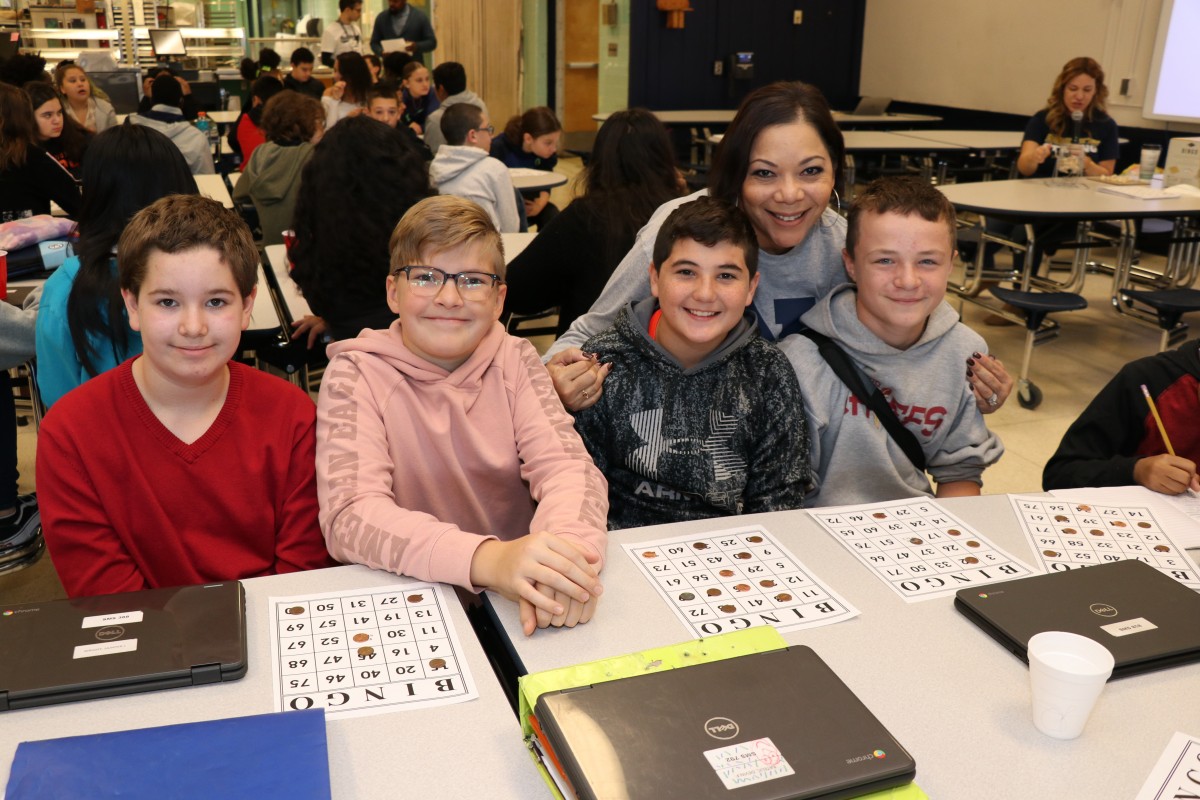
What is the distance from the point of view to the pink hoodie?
1411 mm

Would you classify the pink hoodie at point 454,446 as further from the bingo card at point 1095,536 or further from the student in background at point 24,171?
the student in background at point 24,171

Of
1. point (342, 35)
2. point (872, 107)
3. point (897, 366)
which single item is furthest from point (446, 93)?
point (897, 366)

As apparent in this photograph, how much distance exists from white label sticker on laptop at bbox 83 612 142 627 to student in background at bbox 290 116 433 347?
67.8 inches

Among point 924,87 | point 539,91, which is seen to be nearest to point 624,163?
point 924,87

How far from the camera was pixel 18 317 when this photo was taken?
2322 mm

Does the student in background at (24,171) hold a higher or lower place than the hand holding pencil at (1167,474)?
Result: higher

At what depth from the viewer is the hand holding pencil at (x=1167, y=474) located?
5.34 ft

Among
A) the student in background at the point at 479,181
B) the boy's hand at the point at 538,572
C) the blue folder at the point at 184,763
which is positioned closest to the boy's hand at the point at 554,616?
the boy's hand at the point at 538,572

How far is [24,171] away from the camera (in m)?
3.81

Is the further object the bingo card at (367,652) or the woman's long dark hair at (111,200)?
the woman's long dark hair at (111,200)

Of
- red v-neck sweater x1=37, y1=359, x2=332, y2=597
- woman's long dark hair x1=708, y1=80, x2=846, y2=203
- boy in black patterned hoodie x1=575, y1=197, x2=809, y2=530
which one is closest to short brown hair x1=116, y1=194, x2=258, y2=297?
red v-neck sweater x1=37, y1=359, x2=332, y2=597

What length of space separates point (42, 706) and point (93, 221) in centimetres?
157

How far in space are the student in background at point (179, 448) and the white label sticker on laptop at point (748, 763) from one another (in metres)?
0.90

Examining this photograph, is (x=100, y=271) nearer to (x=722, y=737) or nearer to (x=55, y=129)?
(x=722, y=737)
